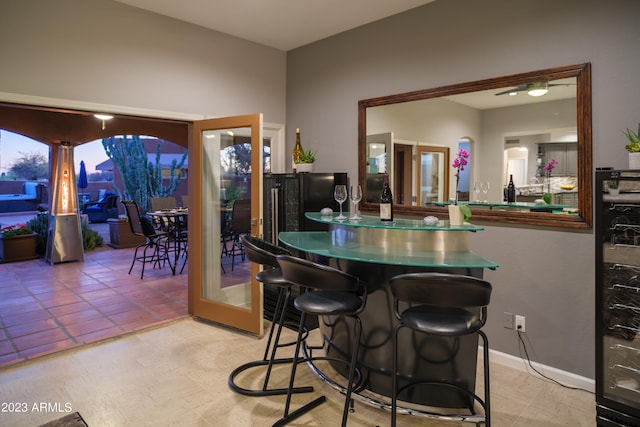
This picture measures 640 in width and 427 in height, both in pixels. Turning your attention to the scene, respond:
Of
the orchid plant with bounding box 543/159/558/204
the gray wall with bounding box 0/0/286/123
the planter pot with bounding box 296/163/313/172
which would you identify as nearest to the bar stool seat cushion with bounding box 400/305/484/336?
the orchid plant with bounding box 543/159/558/204

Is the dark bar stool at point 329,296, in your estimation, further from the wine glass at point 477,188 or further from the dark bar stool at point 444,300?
the wine glass at point 477,188

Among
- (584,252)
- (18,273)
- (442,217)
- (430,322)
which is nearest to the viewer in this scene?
(430,322)

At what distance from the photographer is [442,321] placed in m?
1.90

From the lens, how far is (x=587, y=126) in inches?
103

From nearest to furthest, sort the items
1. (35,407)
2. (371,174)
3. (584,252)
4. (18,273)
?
(35,407)
(584,252)
(371,174)
(18,273)

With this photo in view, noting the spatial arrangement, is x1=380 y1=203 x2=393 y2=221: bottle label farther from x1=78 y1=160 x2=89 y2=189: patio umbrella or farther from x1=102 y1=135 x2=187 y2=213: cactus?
x1=78 y1=160 x2=89 y2=189: patio umbrella

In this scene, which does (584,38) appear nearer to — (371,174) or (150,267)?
(371,174)

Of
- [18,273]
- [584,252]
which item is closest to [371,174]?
[584,252]

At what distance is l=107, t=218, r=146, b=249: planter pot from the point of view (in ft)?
27.5

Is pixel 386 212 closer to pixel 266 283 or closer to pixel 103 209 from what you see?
pixel 266 283

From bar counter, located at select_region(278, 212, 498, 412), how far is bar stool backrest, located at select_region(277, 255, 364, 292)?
A: 0.14 meters

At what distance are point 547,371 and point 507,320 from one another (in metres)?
0.43

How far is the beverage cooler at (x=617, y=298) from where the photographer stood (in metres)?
2.16

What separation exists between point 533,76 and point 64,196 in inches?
297
